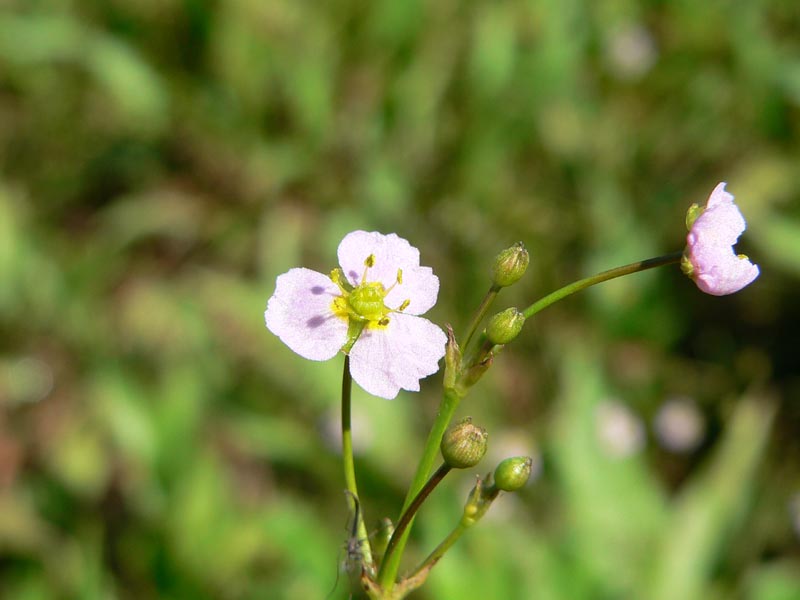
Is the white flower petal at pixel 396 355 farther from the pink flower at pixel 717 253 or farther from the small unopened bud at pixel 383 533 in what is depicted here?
the pink flower at pixel 717 253

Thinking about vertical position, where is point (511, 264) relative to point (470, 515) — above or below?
above

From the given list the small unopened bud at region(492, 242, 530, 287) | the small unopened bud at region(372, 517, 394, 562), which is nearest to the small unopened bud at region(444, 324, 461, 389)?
the small unopened bud at region(492, 242, 530, 287)

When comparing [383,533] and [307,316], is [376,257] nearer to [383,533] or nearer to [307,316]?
[307,316]

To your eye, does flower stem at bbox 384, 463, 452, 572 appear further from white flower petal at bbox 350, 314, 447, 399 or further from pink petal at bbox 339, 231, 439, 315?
pink petal at bbox 339, 231, 439, 315

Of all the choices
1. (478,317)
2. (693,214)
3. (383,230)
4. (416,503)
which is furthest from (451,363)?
(383,230)

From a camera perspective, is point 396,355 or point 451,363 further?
point 396,355

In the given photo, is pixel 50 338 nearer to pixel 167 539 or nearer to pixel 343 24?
pixel 167 539

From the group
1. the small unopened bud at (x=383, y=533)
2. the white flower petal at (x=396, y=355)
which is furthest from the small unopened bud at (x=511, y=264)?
the small unopened bud at (x=383, y=533)
